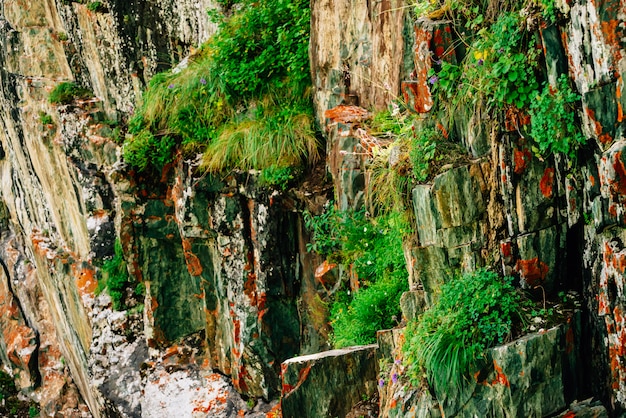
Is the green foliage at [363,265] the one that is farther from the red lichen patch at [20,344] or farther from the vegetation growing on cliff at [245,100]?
→ the red lichen patch at [20,344]

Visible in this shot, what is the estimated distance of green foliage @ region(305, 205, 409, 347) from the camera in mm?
6156

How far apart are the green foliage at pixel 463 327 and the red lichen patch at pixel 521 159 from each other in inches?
28.7

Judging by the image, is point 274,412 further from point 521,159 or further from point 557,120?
point 557,120

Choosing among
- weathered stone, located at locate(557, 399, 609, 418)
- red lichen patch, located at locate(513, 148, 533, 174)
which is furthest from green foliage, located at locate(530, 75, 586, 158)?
weathered stone, located at locate(557, 399, 609, 418)

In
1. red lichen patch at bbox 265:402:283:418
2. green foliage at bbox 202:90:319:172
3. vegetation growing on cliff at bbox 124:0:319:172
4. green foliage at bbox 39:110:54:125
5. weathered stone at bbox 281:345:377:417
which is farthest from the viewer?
green foliage at bbox 39:110:54:125

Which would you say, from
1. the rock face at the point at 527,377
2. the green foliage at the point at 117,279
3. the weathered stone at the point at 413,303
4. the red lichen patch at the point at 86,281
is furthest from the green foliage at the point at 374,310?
the red lichen patch at the point at 86,281

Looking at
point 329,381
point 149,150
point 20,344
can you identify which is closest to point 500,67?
point 329,381

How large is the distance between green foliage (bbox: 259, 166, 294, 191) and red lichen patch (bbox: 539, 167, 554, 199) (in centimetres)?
383

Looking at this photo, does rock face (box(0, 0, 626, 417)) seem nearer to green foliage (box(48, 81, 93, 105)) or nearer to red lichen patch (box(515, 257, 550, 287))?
red lichen patch (box(515, 257, 550, 287))

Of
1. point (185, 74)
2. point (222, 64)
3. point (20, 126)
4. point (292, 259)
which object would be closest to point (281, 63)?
point (222, 64)

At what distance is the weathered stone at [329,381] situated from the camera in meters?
5.90

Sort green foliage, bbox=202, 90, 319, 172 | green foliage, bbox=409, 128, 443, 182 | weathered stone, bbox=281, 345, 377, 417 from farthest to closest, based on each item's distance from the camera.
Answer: green foliage, bbox=202, 90, 319, 172 < weathered stone, bbox=281, 345, 377, 417 < green foliage, bbox=409, 128, 443, 182

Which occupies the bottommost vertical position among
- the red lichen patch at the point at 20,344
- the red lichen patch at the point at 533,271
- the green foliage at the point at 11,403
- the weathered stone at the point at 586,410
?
the green foliage at the point at 11,403

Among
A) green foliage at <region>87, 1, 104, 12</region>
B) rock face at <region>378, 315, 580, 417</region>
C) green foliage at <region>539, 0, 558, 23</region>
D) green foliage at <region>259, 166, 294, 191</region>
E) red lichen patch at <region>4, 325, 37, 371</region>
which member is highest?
green foliage at <region>87, 1, 104, 12</region>
